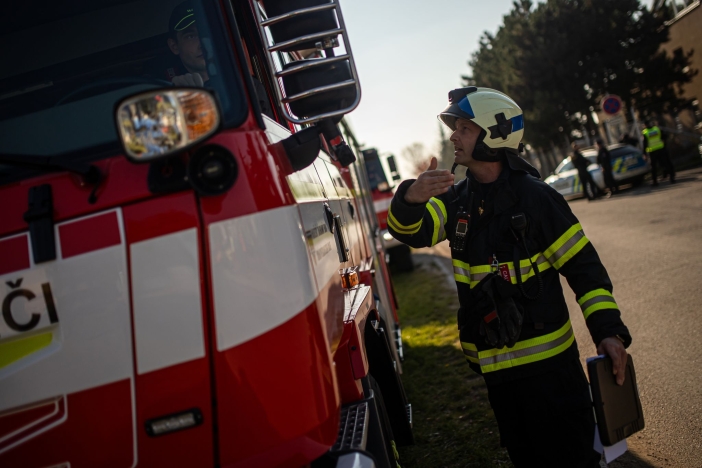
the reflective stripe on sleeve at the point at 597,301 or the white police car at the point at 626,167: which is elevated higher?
the reflective stripe on sleeve at the point at 597,301

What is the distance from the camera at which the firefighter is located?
311 cm

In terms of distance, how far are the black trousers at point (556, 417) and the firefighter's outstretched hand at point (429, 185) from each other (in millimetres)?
934

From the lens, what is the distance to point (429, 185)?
3.13 metres

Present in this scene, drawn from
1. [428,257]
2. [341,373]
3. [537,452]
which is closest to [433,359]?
[537,452]

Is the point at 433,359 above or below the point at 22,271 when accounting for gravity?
below

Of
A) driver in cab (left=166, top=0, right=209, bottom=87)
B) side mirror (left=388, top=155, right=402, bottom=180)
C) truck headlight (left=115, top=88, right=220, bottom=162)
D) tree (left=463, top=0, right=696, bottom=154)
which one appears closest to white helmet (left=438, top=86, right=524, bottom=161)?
driver in cab (left=166, top=0, right=209, bottom=87)

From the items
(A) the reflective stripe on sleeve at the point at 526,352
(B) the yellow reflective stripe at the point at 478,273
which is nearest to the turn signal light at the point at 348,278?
(B) the yellow reflective stripe at the point at 478,273

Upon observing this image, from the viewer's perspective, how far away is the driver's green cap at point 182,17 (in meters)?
2.50

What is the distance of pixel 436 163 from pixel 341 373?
1187 mm

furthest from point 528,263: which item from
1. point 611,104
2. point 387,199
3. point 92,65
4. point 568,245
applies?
point 611,104

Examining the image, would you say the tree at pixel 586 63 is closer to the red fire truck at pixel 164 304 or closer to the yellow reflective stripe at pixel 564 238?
the yellow reflective stripe at pixel 564 238

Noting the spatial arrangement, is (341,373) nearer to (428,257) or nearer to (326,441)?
(326,441)

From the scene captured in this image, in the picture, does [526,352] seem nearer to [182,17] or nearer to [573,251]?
[573,251]

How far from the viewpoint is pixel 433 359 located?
7648mm
